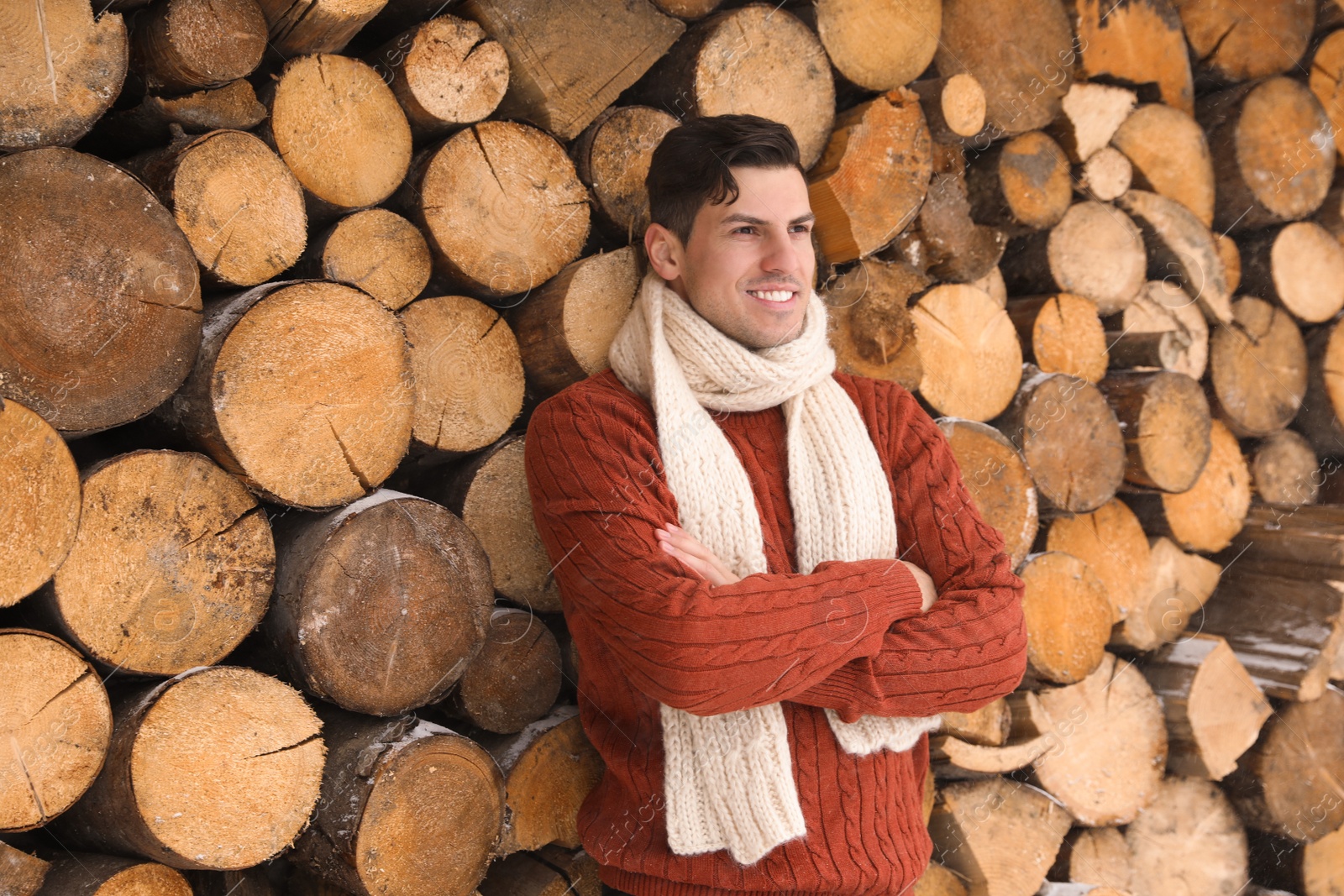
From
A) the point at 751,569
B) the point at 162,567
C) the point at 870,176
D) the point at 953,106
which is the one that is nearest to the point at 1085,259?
the point at 953,106

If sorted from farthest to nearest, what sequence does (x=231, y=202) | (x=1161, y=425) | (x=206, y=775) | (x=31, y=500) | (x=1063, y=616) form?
(x=1161, y=425)
(x=1063, y=616)
(x=231, y=202)
(x=206, y=775)
(x=31, y=500)

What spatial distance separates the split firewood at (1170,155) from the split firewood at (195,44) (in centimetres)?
232

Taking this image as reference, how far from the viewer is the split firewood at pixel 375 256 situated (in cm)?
173

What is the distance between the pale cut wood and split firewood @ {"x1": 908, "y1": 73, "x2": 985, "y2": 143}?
6.22ft

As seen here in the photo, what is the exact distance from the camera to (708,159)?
1.78 m

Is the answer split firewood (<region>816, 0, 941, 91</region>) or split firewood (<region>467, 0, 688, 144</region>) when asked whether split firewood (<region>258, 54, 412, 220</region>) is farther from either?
split firewood (<region>816, 0, 941, 91</region>)

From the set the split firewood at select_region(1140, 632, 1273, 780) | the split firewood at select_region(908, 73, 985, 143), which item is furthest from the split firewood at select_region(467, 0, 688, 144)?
the split firewood at select_region(1140, 632, 1273, 780)

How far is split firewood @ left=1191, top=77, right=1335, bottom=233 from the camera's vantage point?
3.03 meters

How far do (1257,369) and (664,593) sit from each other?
255 cm

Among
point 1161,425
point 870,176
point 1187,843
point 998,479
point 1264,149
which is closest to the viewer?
point 870,176

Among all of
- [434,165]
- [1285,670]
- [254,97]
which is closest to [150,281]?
[254,97]

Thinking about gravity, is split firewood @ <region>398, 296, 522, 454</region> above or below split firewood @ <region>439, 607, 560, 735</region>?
above

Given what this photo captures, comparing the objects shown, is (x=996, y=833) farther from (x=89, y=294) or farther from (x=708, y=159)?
(x=89, y=294)

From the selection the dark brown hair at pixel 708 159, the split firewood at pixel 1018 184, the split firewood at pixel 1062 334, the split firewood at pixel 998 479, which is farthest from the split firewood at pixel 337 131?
the split firewood at pixel 1062 334
